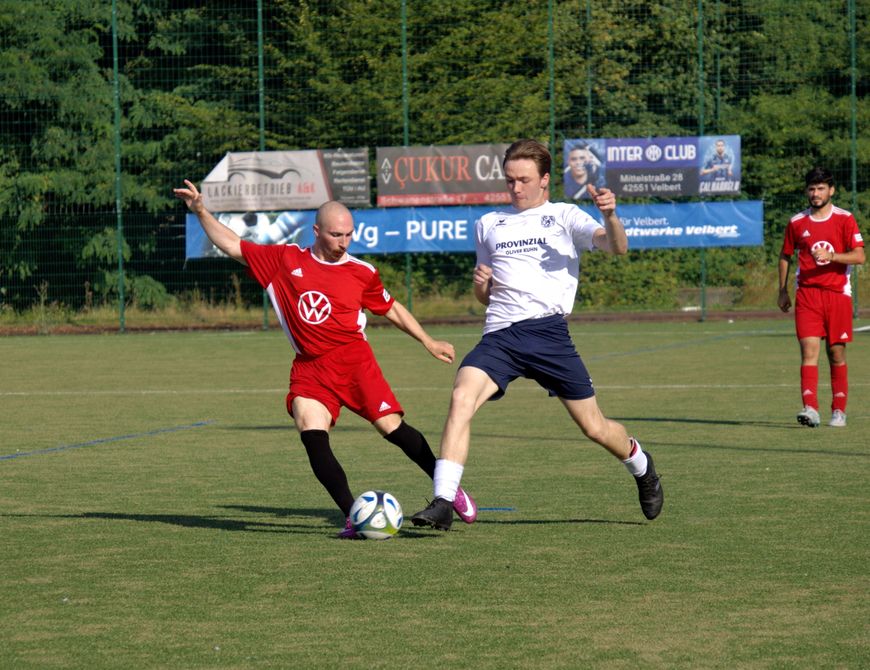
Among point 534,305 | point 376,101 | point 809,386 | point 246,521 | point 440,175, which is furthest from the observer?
point 376,101

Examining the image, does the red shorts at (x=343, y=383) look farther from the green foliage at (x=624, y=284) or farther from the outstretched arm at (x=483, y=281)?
the green foliage at (x=624, y=284)

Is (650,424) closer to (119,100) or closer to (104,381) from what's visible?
(104,381)

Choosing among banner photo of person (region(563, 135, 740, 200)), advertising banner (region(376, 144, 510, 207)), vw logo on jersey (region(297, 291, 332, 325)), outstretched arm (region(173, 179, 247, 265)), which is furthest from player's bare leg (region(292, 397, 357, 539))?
A: banner photo of person (region(563, 135, 740, 200))

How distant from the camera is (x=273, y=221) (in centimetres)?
3042

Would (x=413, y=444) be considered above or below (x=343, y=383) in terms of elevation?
below

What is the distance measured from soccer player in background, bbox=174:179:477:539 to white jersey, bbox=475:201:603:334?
415mm

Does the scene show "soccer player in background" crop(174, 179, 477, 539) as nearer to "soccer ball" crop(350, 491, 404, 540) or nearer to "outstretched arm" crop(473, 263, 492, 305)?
"soccer ball" crop(350, 491, 404, 540)

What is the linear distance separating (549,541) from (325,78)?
89.7 feet

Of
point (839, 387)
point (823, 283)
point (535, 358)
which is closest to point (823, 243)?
point (823, 283)

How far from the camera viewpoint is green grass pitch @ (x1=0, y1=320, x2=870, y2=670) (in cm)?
547

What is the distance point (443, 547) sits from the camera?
7543 millimetres

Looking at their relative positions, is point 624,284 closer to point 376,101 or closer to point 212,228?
point 376,101

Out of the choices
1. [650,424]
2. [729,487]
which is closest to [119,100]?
[650,424]

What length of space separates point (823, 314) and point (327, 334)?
21.2 ft
